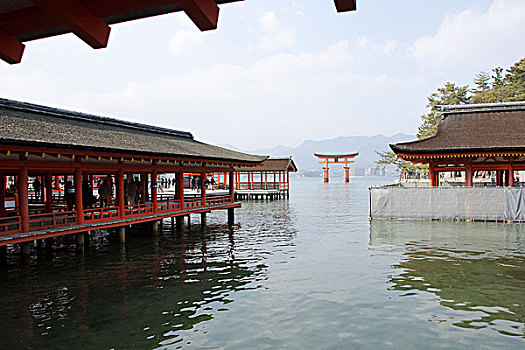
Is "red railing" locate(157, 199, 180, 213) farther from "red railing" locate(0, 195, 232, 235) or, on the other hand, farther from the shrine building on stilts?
the shrine building on stilts

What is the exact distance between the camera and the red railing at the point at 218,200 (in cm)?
2352

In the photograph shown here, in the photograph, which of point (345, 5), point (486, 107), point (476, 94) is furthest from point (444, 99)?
point (345, 5)

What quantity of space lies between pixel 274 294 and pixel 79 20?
8.96 m

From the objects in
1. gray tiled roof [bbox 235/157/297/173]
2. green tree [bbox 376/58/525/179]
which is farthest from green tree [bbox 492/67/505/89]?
gray tiled roof [bbox 235/157/297/173]

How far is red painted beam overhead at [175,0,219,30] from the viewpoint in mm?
2734

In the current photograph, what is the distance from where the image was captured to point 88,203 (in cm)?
1803

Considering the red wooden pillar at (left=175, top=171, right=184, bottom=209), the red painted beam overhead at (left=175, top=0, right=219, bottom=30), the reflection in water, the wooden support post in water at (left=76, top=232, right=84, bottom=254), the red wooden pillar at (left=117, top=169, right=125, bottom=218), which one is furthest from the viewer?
the red wooden pillar at (left=175, top=171, right=184, bottom=209)

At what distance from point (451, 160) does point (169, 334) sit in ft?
69.0

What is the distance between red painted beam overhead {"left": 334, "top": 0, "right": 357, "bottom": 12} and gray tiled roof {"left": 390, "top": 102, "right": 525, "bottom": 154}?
69.2 ft

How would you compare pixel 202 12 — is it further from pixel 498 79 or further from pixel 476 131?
pixel 498 79

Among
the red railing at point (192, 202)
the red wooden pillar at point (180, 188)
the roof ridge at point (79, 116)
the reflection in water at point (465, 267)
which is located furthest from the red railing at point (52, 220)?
the reflection in water at point (465, 267)

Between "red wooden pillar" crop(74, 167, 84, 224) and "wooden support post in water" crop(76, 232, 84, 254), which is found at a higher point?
"red wooden pillar" crop(74, 167, 84, 224)

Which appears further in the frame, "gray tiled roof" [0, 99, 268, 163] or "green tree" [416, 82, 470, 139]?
"green tree" [416, 82, 470, 139]

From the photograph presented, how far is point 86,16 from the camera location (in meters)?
2.92
